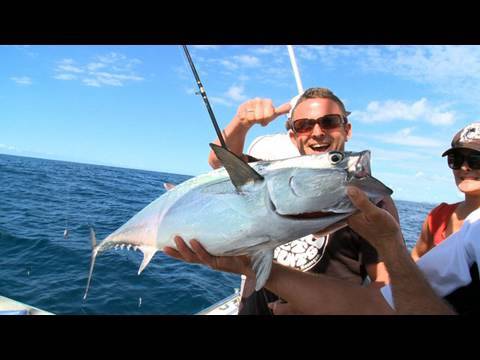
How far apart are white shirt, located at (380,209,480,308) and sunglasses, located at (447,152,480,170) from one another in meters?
2.05

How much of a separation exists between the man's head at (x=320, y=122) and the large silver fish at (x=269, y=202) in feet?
3.02

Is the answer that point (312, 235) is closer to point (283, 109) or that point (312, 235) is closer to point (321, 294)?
point (321, 294)

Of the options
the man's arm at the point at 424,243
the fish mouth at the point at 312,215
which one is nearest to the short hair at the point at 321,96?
the fish mouth at the point at 312,215

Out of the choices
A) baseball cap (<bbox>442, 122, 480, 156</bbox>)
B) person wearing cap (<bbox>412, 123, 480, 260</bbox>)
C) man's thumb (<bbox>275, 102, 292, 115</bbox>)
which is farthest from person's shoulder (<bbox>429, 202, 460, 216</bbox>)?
man's thumb (<bbox>275, 102, 292, 115</bbox>)

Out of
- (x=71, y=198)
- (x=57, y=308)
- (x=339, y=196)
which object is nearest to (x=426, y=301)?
(x=339, y=196)

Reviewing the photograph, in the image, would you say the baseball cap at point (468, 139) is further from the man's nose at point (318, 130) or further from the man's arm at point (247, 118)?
the man's arm at point (247, 118)

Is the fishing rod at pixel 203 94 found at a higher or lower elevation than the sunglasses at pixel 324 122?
higher

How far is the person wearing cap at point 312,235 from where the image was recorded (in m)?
2.35

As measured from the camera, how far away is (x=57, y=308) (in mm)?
6133

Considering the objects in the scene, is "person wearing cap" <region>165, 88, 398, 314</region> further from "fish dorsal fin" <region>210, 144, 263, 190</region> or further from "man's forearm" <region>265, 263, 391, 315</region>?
"fish dorsal fin" <region>210, 144, 263, 190</region>

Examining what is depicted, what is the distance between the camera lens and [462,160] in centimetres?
341

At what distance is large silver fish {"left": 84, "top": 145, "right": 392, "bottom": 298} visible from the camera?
1.64 meters
